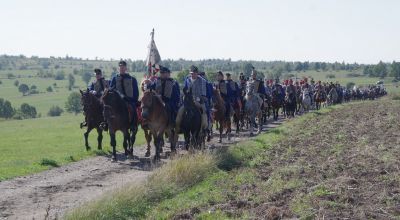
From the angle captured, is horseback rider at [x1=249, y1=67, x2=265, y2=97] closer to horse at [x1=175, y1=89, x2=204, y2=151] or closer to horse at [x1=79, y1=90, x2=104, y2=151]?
horse at [x1=79, y1=90, x2=104, y2=151]

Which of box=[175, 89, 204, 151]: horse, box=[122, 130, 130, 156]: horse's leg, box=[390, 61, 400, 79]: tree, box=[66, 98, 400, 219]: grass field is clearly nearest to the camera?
box=[66, 98, 400, 219]: grass field

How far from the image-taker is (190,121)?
16.5m

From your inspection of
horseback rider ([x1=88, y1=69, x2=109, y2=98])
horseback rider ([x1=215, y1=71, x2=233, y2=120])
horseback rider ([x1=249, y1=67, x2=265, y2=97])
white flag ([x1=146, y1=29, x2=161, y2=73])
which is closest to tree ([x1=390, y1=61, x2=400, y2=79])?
horseback rider ([x1=249, y1=67, x2=265, y2=97])

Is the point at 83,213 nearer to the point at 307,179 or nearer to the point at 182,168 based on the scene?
the point at 182,168

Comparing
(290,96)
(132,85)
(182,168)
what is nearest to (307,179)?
(182,168)

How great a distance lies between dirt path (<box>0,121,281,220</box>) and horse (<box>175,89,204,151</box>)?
145cm

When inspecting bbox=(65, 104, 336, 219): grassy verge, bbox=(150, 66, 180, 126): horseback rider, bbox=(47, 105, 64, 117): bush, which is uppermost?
bbox=(150, 66, 180, 126): horseback rider

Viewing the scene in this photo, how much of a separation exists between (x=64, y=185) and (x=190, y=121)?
4477 millimetres

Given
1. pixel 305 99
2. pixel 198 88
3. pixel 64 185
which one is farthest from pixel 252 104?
pixel 305 99

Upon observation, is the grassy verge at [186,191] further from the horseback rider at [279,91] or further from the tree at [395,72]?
the tree at [395,72]

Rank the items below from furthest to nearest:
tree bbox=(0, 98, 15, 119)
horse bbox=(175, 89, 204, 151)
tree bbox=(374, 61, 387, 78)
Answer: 1. tree bbox=(374, 61, 387, 78)
2. tree bbox=(0, 98, 15, 119)
3. horse bbox=(175, 89, 204, 151)

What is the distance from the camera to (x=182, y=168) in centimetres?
1284

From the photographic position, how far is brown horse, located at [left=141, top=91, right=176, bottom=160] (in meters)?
16.1

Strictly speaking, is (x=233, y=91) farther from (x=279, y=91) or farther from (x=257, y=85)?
(x=279, y=91)
